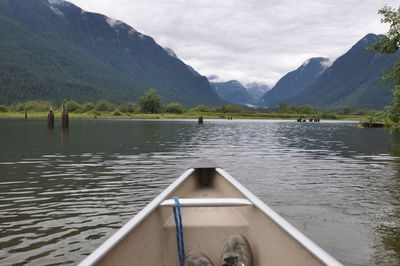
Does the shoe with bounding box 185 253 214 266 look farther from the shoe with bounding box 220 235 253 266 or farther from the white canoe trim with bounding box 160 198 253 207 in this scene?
the white canoe trim with bounding box 160 198 253 207

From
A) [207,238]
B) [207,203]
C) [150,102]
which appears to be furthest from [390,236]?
[150,102]

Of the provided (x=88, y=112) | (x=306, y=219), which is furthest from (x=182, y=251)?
(x=88, y=112)

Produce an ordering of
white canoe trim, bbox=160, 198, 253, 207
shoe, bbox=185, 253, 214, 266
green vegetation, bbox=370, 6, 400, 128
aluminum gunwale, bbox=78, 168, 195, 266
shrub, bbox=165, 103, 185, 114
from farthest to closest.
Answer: shrub, bbox=165, 103, 185, 114 → green vegetation, bbox=370, 6, 400, 128 → white canoe trim, bbox=160, 198, 253, 207 → shoe, bbox=185, 253, 214, 266 → aluminum gunwale, bbox=78, 168, 195, 266

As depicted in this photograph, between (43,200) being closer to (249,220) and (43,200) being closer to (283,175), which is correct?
(249,220)

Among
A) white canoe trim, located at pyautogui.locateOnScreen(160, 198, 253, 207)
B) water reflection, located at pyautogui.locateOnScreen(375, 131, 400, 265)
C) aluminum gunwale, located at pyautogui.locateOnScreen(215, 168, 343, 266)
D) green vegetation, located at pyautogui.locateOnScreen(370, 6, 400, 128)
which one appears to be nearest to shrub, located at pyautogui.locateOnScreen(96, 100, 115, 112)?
green vegetation, located at pyautogui.locateOnScreen(370, 6, 400, 128)

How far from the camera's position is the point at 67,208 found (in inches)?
425

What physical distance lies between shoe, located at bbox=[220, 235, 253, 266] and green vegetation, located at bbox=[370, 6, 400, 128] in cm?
1813

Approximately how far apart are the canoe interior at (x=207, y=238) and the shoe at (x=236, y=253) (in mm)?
174

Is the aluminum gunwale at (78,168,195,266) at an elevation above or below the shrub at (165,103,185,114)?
below

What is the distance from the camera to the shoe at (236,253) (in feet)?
15.6

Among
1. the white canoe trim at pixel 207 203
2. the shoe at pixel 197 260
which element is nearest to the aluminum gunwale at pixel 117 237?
the white canoe trim at pixel 207 203

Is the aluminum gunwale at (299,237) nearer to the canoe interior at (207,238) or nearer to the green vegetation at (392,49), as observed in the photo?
the canoe interior at (207,238)

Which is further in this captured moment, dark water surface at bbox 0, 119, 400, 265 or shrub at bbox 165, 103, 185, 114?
shrub at bbox 165, 103, 185, 114

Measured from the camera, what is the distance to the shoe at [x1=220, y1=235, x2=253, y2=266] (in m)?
4.77
